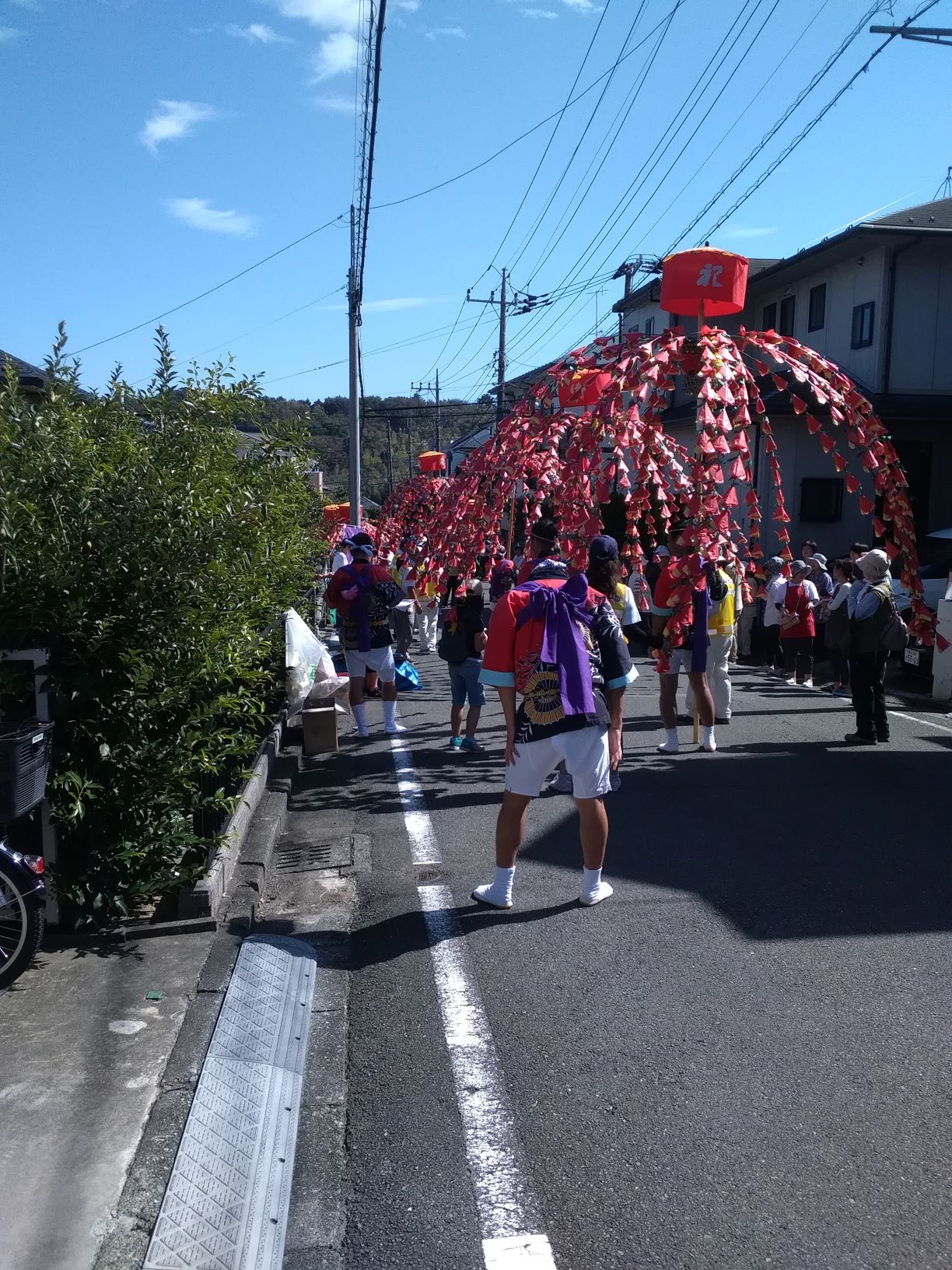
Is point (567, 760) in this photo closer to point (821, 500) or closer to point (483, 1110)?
point (483, 1110)

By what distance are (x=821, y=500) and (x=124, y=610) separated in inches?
768

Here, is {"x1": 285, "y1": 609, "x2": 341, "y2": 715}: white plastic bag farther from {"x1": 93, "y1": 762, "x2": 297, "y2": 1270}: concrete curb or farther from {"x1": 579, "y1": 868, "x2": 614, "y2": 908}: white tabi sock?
{"x1": 579, "y1": 868, "x2": 614, "y2": 908}: white tabi sock

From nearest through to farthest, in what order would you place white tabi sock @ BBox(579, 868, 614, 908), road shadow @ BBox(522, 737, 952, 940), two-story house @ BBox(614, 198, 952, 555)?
1. road shadow @ BBox(522, 737, 952, 940)
2. white tabi sock @ BBox(579, 868, 614, 908)
3. two-story house @ BBox(614, 198, 952, 555)

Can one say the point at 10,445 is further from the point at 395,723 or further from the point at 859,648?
the point at 859,648

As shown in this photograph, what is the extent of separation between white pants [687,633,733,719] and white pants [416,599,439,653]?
6.90 m

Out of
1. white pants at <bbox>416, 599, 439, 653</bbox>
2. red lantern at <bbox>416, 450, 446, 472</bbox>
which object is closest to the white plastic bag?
white pants at <bbox>416, 599, 439, 653</bbox>

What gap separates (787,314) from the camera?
78.8 ft

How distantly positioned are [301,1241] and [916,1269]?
1.66 metres

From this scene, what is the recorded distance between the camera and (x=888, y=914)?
201 inches

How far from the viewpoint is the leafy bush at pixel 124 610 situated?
177 inches

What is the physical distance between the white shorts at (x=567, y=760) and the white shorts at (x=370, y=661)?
464 cm

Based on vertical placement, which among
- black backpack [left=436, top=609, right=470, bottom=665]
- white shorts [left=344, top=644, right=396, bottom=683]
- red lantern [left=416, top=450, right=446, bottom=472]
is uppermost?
red lantern [left=416, top=450, right=446, bottom=472]

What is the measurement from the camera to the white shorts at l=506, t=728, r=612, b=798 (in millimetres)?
5031

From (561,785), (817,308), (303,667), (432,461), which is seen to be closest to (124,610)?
(561,785)
